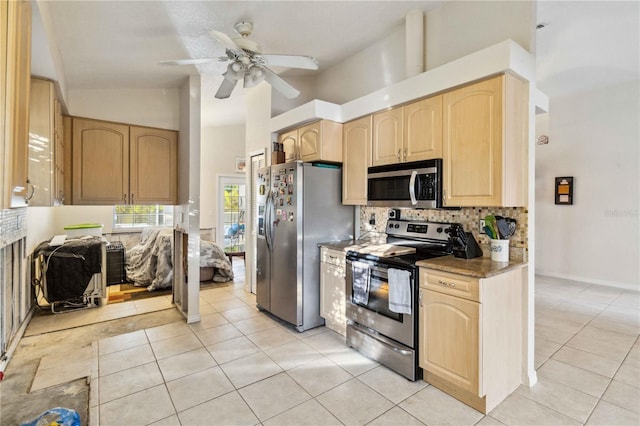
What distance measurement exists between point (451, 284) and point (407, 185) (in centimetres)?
96

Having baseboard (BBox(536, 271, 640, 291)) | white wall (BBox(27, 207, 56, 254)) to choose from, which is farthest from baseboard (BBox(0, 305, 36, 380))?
baseboard (BBox(536, 271, 640, 291))

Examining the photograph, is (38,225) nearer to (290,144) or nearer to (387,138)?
(290,144)

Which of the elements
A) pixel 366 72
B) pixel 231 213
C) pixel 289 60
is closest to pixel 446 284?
pixel 289 60

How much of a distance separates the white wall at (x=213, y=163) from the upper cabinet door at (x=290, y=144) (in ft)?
11.7

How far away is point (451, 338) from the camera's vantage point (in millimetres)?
2150

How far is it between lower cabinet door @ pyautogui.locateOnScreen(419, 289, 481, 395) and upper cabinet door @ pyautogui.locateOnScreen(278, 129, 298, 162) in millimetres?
2250

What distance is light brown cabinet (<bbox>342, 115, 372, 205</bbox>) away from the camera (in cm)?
320

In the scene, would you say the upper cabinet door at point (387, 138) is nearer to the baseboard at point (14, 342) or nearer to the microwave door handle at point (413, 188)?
the microwave door handle at point (413, 188)

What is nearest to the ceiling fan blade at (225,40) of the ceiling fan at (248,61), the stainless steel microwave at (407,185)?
the ceiling fan at (248,61)

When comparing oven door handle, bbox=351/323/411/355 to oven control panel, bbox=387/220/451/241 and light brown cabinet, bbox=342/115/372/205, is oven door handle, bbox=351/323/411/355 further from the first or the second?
light brown cabinet, bbox=342/115/372/205

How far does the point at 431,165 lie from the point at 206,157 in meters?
5.68

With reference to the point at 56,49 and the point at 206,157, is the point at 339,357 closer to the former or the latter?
the point at 56,49

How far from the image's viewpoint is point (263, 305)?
3.86m

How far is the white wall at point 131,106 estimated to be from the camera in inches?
138
